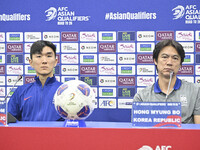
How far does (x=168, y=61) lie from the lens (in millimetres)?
1647

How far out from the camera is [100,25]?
3.04 m

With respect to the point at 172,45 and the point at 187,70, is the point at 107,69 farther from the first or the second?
Answer: the point at 172,45

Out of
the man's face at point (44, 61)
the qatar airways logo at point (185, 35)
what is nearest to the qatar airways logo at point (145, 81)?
the qatar airways logo at point (185, 35)

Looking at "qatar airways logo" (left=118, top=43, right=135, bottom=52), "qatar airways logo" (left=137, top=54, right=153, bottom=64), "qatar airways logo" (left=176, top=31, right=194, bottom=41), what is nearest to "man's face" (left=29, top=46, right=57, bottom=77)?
"qatar airways logo" (left=118, top=43, right=135, bottom=52)

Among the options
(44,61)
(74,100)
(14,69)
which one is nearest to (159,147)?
(74,100)

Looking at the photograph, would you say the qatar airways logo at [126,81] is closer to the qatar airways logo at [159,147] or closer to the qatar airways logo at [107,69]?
the qatar airways logo at [107,69]

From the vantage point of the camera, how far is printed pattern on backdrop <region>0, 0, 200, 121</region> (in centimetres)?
295

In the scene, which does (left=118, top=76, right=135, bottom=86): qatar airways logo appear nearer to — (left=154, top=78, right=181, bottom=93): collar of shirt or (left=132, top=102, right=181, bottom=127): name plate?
(left=154, top=78, right=181, bottom=93): collar of shirt

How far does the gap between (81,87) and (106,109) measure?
1.97 m

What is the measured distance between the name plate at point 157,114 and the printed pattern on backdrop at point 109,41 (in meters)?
1.98

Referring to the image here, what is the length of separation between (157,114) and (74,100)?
1.19ft

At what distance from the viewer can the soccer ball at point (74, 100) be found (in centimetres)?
107

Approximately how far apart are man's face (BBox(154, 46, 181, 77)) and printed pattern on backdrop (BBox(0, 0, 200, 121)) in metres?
1.33

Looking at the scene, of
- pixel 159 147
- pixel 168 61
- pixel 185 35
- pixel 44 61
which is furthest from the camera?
pixel 185 35
